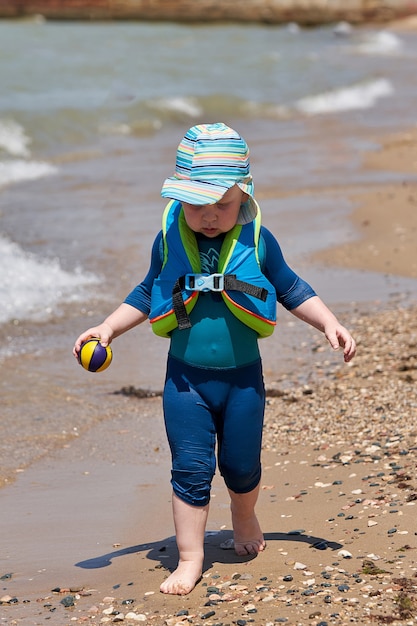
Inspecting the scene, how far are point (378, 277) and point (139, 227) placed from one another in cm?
301

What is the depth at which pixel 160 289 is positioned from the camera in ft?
12.8

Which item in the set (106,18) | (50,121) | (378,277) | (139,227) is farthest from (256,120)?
(106,18)

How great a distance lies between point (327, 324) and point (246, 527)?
80 centimetres

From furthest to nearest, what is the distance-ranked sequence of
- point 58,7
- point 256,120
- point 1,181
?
1. point 58,7
2. point 256,120
3. point 1,181

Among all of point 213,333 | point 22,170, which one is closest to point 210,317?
point 213,333

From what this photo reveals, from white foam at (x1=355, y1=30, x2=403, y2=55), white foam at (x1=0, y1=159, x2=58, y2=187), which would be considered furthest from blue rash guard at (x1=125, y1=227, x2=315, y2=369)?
white foam at (x1=355, y1=30, x2=403, y2=55)

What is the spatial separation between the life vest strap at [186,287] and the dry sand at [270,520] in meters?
0.90

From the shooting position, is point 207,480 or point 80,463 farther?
point 80,463

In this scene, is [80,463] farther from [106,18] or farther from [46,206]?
[106,18]

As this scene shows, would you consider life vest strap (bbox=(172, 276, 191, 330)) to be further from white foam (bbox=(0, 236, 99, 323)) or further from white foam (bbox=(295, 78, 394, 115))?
white foam (bbox=(295, 78, 394, 115))

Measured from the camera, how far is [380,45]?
39062 mm

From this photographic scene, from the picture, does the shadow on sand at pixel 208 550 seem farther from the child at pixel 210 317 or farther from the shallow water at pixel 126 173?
the shallow water at pixel 126 173

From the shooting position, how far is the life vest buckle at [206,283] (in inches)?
150

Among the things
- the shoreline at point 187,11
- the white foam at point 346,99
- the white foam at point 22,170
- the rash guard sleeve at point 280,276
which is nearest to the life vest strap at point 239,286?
the rash guard sleeve at point 280,276
